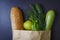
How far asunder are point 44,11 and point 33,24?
0.54 feet

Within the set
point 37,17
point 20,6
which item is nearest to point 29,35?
point 37,17

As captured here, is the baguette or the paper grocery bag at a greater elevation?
the baguette

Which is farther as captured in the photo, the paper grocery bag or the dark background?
the dark background

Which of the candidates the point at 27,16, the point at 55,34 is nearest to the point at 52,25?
the point at 55,34

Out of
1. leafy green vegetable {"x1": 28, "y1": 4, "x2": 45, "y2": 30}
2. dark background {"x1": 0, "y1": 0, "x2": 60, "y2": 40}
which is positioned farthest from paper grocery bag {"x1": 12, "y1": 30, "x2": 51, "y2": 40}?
dark background {"x1": 0, "y1": 0, "x2": 60, "y2": 40}

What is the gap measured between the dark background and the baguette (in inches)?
2.8

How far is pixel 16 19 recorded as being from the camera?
88cm

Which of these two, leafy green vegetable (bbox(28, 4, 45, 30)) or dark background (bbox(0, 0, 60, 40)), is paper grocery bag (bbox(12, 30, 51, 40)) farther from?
dark background (bbox(0, 0, 60, 40))

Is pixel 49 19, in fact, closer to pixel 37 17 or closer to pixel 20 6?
pixel 37 17

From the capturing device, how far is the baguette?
875 mm

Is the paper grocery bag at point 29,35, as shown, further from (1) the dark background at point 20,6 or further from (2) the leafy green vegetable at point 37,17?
(1) the dark background at point 20,6

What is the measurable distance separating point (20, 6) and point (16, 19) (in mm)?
129

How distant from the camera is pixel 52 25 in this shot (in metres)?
0.94

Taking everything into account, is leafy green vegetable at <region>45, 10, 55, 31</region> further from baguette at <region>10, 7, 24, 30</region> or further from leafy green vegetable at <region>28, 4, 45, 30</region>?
baguette at <region>10, 7, 24, 30</region>
